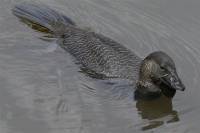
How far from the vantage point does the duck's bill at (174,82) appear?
1066 cm

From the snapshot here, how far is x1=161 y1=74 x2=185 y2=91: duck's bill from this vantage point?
10.7 metres

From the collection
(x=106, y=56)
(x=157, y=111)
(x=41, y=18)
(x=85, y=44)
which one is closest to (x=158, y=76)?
(x=157, y=111)

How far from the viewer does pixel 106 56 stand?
11570mm

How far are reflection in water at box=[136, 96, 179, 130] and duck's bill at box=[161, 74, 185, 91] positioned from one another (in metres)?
0.29

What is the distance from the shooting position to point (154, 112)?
10.7 m

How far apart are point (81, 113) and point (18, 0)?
13.8ft

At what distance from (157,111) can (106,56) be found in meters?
1.45

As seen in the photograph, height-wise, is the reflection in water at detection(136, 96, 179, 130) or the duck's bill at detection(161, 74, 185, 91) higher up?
the duck's bill at detection(161, 74, 185, 91)

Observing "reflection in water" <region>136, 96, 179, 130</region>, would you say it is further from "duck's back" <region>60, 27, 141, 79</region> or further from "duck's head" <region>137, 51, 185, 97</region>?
"duck's back" <region>60, 27, 141, 79</region>

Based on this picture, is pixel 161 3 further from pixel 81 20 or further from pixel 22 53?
pixel 22 53

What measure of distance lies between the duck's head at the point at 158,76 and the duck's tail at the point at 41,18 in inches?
88.5

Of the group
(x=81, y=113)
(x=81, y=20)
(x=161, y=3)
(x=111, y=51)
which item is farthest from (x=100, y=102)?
(x=161, y=3)

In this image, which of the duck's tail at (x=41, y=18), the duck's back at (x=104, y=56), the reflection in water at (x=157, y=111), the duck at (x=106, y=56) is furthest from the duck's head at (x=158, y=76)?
the duck's tail at (x=41, y=18)

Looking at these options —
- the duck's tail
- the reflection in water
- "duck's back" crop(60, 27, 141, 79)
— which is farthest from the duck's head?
the duck's tail
